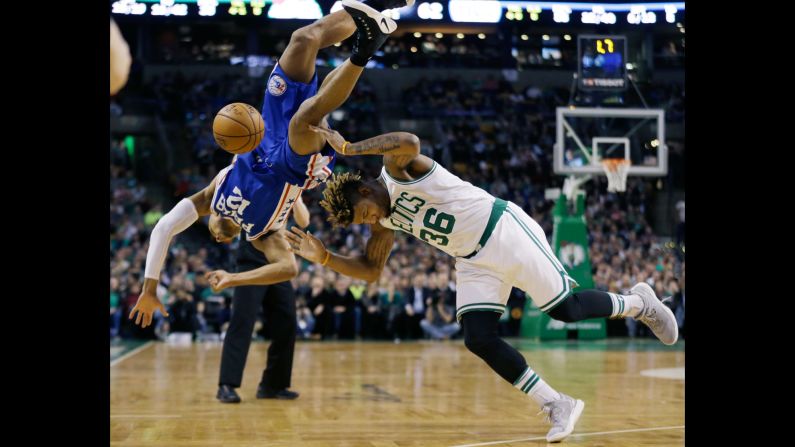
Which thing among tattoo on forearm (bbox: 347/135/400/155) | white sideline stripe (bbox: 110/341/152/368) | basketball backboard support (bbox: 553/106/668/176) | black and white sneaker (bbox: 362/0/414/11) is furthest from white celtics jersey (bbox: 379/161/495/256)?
basketball backboard support (bbox: 553/106/668/176)

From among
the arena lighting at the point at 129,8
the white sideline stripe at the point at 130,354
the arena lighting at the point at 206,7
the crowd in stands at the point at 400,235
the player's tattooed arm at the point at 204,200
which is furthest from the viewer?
the arena lighting at the point at 206,7

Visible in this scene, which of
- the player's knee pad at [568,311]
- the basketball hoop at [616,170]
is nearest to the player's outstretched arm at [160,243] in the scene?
the player's knee pad at [568,311]

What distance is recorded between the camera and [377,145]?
5582 millimetres

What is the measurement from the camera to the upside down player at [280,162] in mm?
5891

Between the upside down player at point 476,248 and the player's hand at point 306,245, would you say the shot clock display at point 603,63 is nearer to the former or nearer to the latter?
the upside down player at point 476,248

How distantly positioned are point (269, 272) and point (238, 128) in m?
1.40

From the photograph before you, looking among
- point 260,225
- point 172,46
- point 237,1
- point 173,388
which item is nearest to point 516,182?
point 237,1

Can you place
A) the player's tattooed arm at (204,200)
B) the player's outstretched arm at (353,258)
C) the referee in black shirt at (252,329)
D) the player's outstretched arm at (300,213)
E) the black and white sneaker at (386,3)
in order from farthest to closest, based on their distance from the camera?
the referee in black shirt at (252,329) → the player's outstretched arm at (300,213) → the player's tattooed arm at (204,200) → the player's outstretched arm at (353,258) → the black and white sneaker at (386,3)

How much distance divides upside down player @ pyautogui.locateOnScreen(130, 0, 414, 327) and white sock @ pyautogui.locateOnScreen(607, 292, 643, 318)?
2.17m

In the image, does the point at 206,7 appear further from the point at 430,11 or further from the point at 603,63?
the point at 603,63

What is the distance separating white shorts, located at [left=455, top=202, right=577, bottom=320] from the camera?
20.2 feet

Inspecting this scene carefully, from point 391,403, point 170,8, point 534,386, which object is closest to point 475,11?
point 170,8

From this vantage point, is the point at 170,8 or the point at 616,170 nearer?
the point at 616,170
